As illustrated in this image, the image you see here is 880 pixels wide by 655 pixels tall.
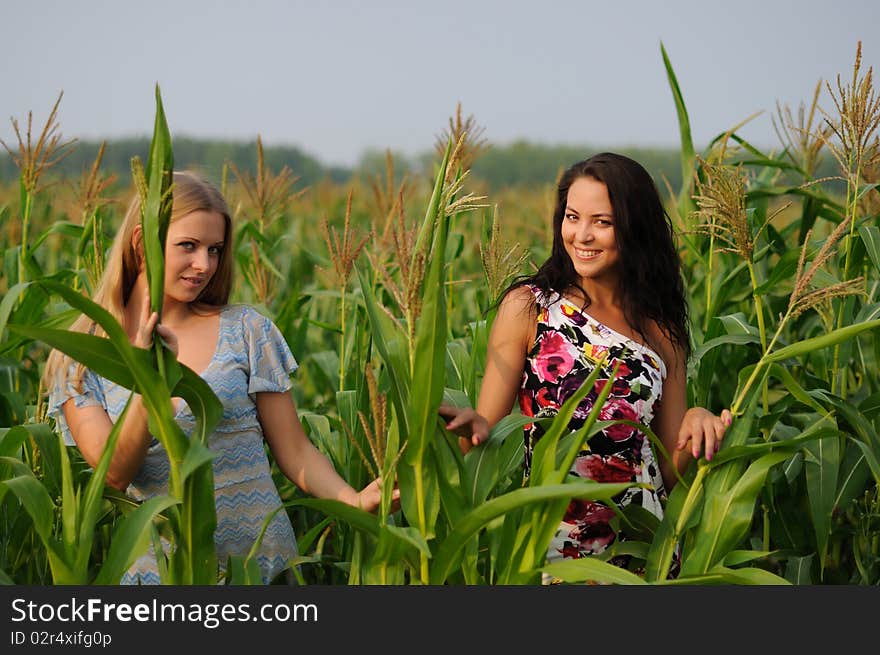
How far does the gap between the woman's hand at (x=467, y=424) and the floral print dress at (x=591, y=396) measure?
0.84ft

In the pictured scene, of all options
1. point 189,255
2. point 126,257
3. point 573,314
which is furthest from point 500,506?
point 126,257

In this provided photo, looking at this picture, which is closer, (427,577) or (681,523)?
(427,577)

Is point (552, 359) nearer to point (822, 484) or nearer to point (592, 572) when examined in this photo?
point (592, 572)

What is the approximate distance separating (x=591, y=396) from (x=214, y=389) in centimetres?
91

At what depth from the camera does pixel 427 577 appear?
2.01 m

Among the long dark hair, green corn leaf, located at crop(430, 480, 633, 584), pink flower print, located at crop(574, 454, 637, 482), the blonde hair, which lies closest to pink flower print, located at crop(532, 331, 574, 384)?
the long dark hair

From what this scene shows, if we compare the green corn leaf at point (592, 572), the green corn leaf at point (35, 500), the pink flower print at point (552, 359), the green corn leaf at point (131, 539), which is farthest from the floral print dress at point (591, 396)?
the green corn leaf at point (35, 500)

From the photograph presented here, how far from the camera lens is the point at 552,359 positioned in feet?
7.66

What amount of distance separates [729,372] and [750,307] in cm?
63

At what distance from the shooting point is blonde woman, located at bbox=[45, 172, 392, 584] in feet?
7.00

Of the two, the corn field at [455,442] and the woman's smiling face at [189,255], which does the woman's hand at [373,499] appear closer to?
the corn field at [455,442]

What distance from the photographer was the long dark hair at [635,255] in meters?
2.34

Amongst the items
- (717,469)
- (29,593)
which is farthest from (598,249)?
(29,593)

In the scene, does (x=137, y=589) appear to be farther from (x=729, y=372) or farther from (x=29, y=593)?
(x=729, y=372)
